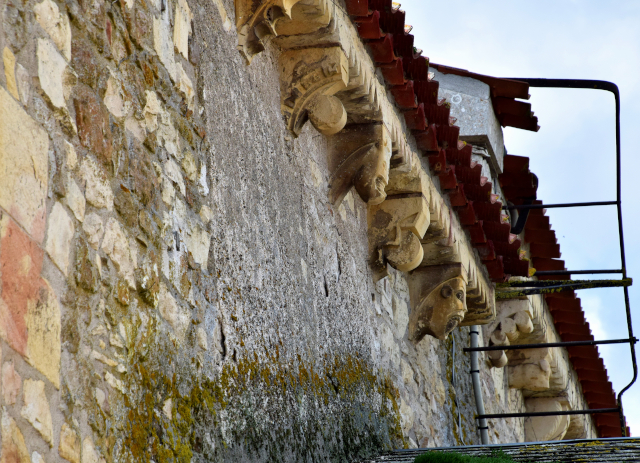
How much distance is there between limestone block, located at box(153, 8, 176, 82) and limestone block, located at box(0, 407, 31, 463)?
1.28 metres

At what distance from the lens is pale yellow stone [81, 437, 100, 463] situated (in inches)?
71.1

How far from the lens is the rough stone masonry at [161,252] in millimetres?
1724

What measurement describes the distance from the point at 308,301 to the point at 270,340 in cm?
57

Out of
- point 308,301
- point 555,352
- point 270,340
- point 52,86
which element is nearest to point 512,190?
point 555,352

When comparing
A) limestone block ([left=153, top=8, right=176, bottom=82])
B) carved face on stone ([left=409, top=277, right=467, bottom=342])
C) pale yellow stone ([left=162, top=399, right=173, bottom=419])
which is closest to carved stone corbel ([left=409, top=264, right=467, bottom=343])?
carved face on stone ([left=409, top=277, right=467, bottom=342])

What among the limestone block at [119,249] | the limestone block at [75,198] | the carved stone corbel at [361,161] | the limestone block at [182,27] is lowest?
the limestone block at [119,249]

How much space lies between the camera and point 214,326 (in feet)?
8.49

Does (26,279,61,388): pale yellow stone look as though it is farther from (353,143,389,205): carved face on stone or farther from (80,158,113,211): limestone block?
(353,143,389,205): carved face on stone

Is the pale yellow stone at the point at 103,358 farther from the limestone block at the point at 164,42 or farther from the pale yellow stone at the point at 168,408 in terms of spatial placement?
the limestone block at the point at 164,42

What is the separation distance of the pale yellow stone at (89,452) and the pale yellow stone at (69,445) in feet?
0.07

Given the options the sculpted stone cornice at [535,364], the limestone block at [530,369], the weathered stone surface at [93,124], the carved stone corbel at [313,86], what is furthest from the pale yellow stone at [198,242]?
the limestone block at [530,369]

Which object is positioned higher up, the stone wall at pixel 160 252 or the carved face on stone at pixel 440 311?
the carved face on stone at pixel 440 311

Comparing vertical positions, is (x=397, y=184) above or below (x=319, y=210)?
above

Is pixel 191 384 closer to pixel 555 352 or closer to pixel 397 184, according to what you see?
pixel 397 184
